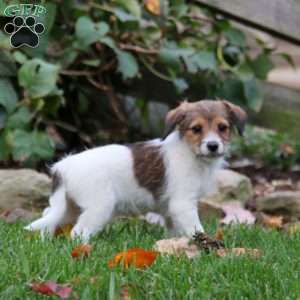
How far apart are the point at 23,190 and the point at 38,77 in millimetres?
1268

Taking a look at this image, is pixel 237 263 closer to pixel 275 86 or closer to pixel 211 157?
pixel 211 157

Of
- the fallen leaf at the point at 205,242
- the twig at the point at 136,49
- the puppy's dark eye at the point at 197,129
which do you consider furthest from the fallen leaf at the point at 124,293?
the twig at the point at 136,49

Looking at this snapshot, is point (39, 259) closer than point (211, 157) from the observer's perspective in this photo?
Yes

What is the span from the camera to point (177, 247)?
4973mm

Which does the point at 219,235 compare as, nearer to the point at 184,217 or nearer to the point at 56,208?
the point at 184,217

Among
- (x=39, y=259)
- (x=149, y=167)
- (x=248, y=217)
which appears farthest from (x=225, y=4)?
(x=39, y=259)

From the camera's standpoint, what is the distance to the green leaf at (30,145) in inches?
307

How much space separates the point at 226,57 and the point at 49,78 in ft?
7.75

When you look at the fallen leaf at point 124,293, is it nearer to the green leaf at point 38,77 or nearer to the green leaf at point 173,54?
the green leaf at point 38,77

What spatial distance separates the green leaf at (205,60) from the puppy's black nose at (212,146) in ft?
10.4

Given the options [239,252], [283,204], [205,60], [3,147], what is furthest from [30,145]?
[239,252]

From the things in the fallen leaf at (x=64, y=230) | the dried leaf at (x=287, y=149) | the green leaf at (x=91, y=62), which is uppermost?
the green leaf at (x=91, y=62)

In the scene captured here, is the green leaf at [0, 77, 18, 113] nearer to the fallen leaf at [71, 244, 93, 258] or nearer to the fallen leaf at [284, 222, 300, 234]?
the fallen leaf at [284, 222, 300, 234]

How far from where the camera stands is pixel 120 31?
8.73 metres
